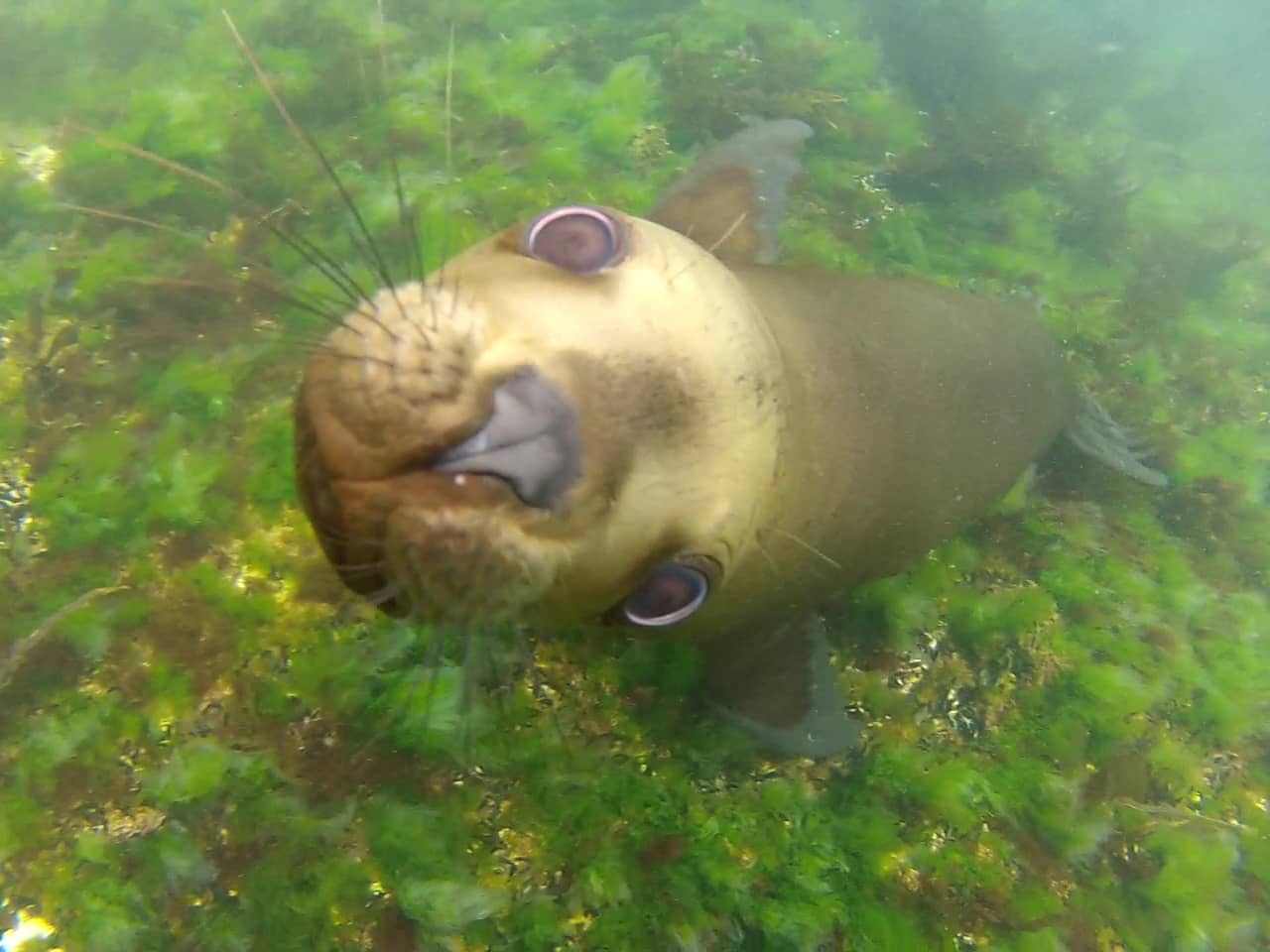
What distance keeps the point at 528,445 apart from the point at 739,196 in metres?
2.34

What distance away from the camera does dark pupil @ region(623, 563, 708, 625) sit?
1797mm

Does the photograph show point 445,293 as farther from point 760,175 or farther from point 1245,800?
point 1245,800

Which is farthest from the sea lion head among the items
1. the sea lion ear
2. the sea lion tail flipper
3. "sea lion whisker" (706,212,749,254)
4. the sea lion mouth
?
the sea lion tail flipper

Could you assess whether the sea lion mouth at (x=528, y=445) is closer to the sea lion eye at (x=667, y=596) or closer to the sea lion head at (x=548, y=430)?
the sea lion head at (x=548, y=430)

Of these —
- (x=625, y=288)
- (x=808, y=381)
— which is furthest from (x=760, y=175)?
(x=625, y=288)

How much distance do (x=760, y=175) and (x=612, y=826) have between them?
8.59 ft

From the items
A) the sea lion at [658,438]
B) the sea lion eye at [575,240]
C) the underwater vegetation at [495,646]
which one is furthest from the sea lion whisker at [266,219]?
the sea lion eye at [575,240]

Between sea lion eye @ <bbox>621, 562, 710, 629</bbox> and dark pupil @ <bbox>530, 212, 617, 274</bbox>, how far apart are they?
67 centimetres

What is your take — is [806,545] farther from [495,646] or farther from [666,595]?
[495,646]

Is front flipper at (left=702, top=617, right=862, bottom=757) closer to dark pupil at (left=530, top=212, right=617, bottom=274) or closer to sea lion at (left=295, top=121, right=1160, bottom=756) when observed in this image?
sea lion at (left=295, top=121, right=1160, bottom=756)

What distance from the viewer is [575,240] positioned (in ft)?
5.77

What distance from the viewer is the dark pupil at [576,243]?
1.74 m

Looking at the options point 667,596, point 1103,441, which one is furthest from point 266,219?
point 1103,441

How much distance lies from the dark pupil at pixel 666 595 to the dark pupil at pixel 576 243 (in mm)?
674
